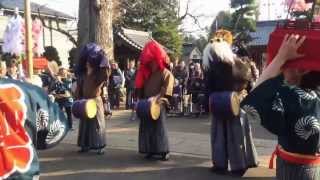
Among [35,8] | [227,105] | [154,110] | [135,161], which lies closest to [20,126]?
[227,105]

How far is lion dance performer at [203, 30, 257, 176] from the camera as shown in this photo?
21.5 feet

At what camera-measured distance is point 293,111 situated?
3252 mm

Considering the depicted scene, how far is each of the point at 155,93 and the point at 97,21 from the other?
5.62 metres

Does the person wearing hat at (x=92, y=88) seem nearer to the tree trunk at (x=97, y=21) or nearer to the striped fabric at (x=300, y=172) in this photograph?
the tree trunk at (x=97, y=21)

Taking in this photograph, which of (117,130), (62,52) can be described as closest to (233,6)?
(62,52)

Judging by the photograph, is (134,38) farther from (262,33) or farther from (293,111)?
(293,111)

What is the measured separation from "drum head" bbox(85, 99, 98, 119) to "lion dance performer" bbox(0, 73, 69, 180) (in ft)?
16.9

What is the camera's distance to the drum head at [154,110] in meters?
7.46

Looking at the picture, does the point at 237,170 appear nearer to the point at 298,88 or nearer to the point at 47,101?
the point at 298,88

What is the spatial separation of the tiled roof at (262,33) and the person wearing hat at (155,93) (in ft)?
71.7

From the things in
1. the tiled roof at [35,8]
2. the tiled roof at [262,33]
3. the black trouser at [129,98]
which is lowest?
the black trouser at [129,98]

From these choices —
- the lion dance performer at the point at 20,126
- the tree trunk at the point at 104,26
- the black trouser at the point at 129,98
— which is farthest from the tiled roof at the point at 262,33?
the lion dance performer at the point at 20,126

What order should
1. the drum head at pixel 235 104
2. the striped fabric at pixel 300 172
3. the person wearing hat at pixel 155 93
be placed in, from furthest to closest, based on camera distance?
the person wearing hat at pixel 155 93, the drum head at pixel 235 104, the striped fabric at pixel 300 172

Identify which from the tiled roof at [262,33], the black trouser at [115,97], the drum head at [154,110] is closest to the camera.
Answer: the drum head at [154,110]
